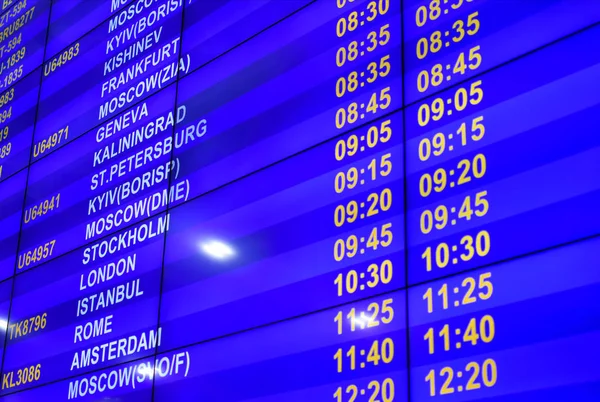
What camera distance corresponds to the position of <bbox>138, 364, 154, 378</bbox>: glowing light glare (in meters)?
4.89

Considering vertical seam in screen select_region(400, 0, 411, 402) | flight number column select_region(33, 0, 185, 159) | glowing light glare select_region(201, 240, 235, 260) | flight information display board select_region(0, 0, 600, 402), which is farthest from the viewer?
flight number column select_region(33, 0, 185, 159)

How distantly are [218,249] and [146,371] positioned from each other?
67 centimetres

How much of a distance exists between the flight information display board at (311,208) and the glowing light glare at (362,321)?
2 cm

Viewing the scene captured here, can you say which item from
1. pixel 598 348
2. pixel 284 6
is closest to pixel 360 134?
pixel 284 6

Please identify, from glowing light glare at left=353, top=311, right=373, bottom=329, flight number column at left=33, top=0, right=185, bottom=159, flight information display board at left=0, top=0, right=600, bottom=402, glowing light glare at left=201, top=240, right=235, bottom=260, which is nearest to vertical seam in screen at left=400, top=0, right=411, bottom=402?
flight information display board at left=0, top=0, right=600, bottom=402

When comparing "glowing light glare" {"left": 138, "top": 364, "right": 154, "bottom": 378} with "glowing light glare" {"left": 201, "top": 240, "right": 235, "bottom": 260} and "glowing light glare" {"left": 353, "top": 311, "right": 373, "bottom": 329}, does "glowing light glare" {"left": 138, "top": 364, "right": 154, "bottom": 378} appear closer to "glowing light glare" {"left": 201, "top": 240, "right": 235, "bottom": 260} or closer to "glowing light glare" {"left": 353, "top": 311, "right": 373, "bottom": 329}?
"glowing light glare" {"left": 201, "top": 240, "right": 235, "bottom": 260}

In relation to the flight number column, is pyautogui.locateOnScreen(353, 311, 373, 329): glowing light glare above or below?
below

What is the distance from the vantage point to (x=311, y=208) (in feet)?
14.8

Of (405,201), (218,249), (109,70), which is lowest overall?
(405,201)

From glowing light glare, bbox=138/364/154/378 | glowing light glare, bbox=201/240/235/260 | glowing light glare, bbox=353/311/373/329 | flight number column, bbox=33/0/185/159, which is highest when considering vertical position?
flight number column, bbox=33/0/185/159

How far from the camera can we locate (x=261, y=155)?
191 inches

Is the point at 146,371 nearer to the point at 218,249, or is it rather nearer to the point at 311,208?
the point at 218,249

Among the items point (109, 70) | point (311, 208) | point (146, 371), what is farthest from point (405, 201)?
point (109, 70)

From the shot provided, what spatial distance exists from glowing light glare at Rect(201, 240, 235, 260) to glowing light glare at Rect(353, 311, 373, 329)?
2.86 feet
